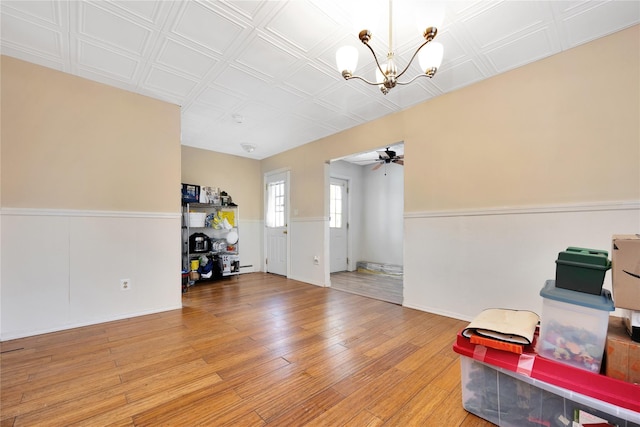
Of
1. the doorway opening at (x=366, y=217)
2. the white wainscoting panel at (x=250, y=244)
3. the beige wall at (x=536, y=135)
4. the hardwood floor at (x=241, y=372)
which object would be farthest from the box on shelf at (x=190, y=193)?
the beige wall at (x=536, y=135)

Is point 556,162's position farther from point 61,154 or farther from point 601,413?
point 61,154

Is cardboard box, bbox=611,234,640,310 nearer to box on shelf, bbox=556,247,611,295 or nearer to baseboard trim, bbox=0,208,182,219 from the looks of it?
box on shelf, bbox=556,247,611,295

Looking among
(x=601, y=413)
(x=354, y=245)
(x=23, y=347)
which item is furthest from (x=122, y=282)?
(x=354, y=245)

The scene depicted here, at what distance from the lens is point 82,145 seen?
106 inches

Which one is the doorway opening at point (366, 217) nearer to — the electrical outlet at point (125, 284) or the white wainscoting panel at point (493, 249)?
the white wainscoting panel at point (493, 249)

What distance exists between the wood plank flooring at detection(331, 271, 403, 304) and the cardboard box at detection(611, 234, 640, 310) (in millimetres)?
2524

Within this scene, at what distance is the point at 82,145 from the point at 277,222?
11.1 feet

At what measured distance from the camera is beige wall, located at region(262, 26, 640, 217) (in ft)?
6.63

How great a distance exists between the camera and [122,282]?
9.42 feet

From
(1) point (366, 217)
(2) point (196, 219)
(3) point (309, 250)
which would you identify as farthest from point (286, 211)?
(1) point (366, 217)

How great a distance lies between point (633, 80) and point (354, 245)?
15.8ft

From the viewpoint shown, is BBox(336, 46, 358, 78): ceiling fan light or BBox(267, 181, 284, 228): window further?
BBox(267, 181, 284, 228): window

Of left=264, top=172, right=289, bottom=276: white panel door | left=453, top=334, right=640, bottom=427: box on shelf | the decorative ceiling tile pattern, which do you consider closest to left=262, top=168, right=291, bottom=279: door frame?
left=264, top=172, right=289, bottom=276: white panel door

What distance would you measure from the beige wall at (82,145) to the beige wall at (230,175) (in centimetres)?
178
